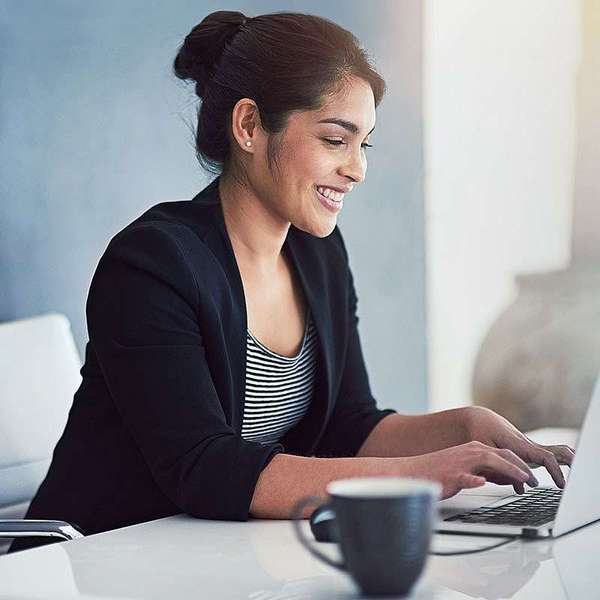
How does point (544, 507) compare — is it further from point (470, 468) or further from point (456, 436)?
point (456, 436)

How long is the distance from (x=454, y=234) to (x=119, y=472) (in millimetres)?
2155

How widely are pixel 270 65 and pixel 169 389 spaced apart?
1.75 ft

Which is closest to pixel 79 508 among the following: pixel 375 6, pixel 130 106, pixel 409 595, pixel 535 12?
pixel 409 595

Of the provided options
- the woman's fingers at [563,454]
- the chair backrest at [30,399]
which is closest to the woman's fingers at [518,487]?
the woman's fingers at [563,454]

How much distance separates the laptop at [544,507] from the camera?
100 cm

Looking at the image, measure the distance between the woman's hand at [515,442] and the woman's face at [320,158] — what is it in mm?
376

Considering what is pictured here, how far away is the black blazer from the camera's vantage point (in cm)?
129

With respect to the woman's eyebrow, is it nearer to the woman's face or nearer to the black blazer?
the woman's face

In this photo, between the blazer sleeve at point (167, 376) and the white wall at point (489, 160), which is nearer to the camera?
the blazer sleeve at point (167, 376)

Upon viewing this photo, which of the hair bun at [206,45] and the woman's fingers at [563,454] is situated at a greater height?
the hair bun at [206,45]

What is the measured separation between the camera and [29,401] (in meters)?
1.90

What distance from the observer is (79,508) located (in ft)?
4.93

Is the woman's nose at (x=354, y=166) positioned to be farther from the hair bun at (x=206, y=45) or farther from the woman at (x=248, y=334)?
the hair bun at (x=206, y=45)

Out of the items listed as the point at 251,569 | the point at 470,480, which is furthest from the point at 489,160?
the point at 251,569
